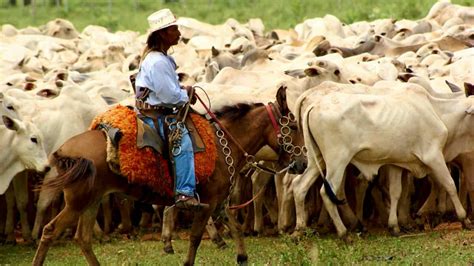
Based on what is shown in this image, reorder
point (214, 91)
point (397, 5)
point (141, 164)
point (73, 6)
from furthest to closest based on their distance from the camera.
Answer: point (73, 6)
point (397, 5)
point (214, 91)
point (141, 164)

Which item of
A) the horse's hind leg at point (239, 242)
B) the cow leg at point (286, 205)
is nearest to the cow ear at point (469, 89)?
the cow leg at point (286, 205)

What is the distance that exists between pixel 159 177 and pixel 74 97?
15.2ft

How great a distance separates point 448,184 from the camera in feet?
43.0

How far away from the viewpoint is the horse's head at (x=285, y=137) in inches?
430

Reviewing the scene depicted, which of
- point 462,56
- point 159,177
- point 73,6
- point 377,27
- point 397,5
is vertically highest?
point 159,177

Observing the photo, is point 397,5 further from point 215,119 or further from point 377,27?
point 215,119

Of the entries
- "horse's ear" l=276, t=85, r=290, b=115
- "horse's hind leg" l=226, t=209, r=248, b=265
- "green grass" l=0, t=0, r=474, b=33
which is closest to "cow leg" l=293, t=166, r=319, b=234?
"horse's hind leg" l=226, t=209, r=248, b=265

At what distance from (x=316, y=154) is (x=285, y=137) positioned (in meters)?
2.32

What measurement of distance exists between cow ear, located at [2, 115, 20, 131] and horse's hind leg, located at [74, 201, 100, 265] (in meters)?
2.50

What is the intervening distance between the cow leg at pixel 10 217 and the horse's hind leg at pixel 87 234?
3625mm

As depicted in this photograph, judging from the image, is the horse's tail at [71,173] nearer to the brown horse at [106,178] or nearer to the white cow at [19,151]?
the brown horse at [106,178]

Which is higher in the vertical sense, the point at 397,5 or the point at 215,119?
the point at 215,119

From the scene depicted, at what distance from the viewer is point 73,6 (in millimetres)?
41156

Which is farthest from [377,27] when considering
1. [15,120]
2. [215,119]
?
[215,119]
